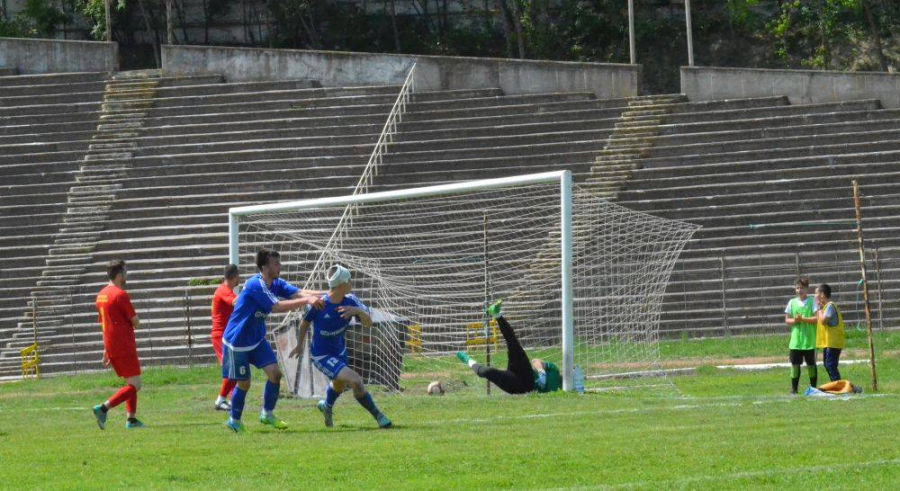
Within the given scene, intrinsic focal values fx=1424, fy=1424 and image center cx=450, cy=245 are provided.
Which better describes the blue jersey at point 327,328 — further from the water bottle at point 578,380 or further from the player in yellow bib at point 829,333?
the player in yellow bib at point 829,333

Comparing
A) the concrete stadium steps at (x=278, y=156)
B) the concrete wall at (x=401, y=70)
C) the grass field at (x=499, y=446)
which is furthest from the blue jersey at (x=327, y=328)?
the concrete wall at (x=401, y=70)

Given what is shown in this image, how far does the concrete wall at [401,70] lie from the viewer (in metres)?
33.9

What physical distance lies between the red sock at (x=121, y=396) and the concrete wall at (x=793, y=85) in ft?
69.3

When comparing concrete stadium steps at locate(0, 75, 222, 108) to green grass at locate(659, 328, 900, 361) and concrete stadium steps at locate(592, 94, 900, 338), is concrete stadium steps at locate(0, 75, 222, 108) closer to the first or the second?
concrete stadium steps at locate(592, 94, 900, 338)

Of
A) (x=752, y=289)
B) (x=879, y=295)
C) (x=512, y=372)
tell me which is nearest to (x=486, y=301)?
(x=512, y=372)

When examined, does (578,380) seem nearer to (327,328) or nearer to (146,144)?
(327,328)

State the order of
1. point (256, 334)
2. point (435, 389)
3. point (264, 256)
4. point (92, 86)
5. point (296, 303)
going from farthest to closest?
1. point (92, 86)
2. point (435, 389)
3. point (256, 334)
4. point (264, 256)
5. point (296, 303)

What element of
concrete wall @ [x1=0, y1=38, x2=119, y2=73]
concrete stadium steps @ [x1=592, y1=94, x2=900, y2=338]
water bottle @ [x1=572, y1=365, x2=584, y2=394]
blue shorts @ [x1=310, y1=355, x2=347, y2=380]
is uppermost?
concrete wall @ [x1=0, y1=38, x2=119, y2=73]

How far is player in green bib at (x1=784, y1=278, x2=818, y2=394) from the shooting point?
17844 mm

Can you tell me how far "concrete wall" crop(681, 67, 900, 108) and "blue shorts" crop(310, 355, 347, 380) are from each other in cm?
2124

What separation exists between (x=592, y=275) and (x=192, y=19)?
3334 cm

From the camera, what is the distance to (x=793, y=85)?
32438 millimetres

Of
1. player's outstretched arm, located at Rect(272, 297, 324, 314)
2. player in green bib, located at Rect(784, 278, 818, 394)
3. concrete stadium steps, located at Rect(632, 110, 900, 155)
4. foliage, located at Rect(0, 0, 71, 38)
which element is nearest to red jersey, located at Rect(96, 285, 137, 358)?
player's outstretched arm, located at Rect(272, 297, 324, 314)

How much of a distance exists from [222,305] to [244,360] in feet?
12.0
